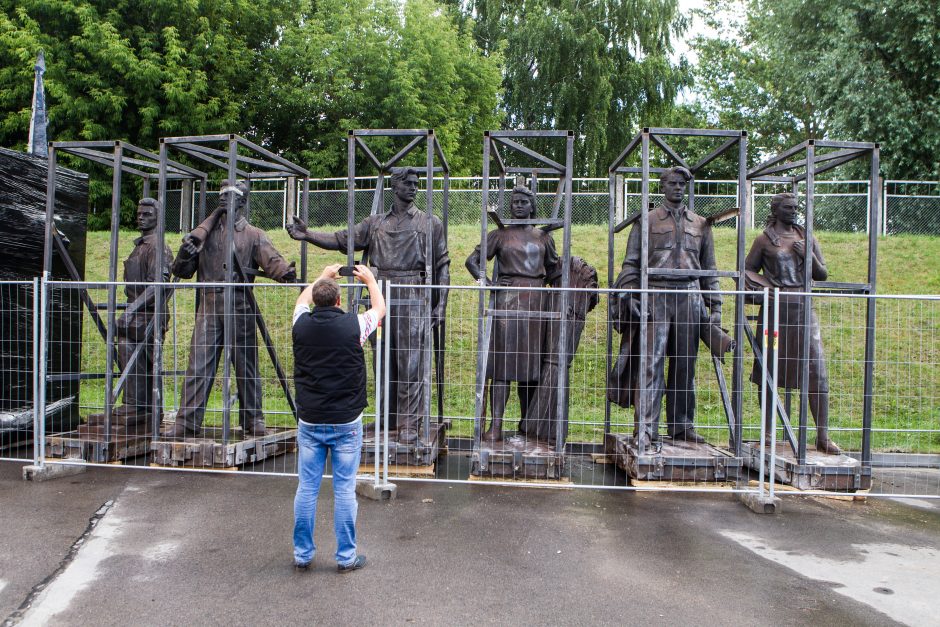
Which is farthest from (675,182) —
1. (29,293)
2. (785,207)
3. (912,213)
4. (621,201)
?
(912,213)

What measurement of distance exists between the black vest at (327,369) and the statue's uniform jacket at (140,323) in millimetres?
3446

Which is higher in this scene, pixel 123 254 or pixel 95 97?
pixel 95 97

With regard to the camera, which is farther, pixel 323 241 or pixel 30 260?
pixel 30 260

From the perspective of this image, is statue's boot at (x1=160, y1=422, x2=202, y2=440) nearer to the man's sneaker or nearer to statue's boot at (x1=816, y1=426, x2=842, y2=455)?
the man's sneaker

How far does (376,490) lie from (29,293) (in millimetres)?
4793

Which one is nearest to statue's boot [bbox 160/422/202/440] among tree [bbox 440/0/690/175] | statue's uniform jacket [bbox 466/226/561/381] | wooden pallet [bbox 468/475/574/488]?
wooden pallet [bbox 468/475/574/488]

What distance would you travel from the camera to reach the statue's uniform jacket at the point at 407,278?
6.87 meters

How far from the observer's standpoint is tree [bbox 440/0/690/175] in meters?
24.1

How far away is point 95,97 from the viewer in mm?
17500

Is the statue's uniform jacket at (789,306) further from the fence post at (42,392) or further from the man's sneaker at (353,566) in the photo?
the fence post at (42,392)

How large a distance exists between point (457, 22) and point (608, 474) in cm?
2303

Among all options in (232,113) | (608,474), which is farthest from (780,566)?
(232,113)

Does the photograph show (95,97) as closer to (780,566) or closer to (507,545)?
(507,545)

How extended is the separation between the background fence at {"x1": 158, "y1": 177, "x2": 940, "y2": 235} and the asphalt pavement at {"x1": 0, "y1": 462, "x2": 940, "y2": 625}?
9.62m
